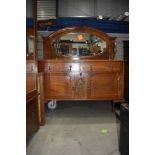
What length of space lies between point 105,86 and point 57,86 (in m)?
0.87

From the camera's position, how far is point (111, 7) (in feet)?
20.1

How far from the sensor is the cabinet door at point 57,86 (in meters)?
3.70

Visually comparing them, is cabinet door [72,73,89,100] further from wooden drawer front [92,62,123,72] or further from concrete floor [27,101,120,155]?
concrete floor [27,101,120,155]

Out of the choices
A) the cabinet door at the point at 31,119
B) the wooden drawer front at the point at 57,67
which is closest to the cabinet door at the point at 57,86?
the wooden drawer front at the point at 57,67

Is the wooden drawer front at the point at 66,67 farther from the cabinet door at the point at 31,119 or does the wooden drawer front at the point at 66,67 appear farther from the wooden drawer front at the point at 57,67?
the cabinet door at the point at 31,119

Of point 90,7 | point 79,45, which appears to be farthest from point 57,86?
point 90,7

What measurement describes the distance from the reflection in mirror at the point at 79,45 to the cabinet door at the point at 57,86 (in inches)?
30.1

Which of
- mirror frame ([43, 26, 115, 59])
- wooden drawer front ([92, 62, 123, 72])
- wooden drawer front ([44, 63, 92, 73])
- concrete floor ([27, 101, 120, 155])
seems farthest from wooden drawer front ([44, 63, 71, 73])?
concrete floor ([27, 101, 120, 155])

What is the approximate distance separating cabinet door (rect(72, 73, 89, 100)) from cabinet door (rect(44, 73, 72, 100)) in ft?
0.34

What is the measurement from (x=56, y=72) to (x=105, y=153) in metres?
1.89

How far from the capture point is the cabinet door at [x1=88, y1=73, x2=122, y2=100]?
3.73m

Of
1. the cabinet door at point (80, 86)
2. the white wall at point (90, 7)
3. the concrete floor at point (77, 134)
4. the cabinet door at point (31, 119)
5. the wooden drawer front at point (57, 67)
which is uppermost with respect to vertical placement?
the white wall at point (90, 7)
